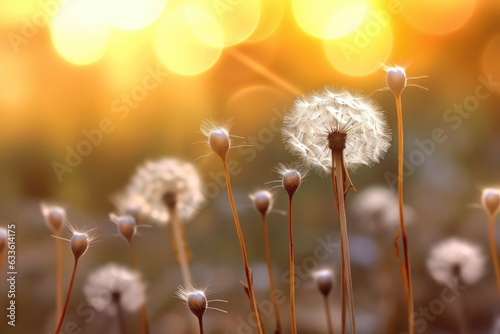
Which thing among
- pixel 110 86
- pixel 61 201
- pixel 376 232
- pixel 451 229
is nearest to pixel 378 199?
pixel 376 232

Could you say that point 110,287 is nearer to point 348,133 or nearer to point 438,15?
point 348,133

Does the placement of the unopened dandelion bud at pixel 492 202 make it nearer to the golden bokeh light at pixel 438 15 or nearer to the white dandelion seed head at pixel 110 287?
the white dandelion seed head at pixel 110 287

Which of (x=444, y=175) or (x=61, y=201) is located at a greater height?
(x=444, y=175)

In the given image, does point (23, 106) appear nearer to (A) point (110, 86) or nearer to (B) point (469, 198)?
(A) point (110, 86)

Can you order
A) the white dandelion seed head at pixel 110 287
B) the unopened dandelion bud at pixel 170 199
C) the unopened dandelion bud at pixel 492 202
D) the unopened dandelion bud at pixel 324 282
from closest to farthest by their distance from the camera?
the unopened dandelion bud at pixel 492 202, the unopened dandelion bud at pixel 324 282, the white dandelion seed head at pixel 110 287, the unopened dandelion bud at pixel 170 199

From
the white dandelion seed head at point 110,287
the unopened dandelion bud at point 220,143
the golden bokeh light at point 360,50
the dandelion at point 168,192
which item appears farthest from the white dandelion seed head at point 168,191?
the golden bokeh light at point 360,50

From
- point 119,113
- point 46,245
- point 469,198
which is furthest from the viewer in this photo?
point 119,113

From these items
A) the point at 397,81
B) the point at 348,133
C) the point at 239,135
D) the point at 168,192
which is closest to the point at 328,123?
the point at 348,133

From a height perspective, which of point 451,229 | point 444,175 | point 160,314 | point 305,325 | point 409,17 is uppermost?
point 409,17
